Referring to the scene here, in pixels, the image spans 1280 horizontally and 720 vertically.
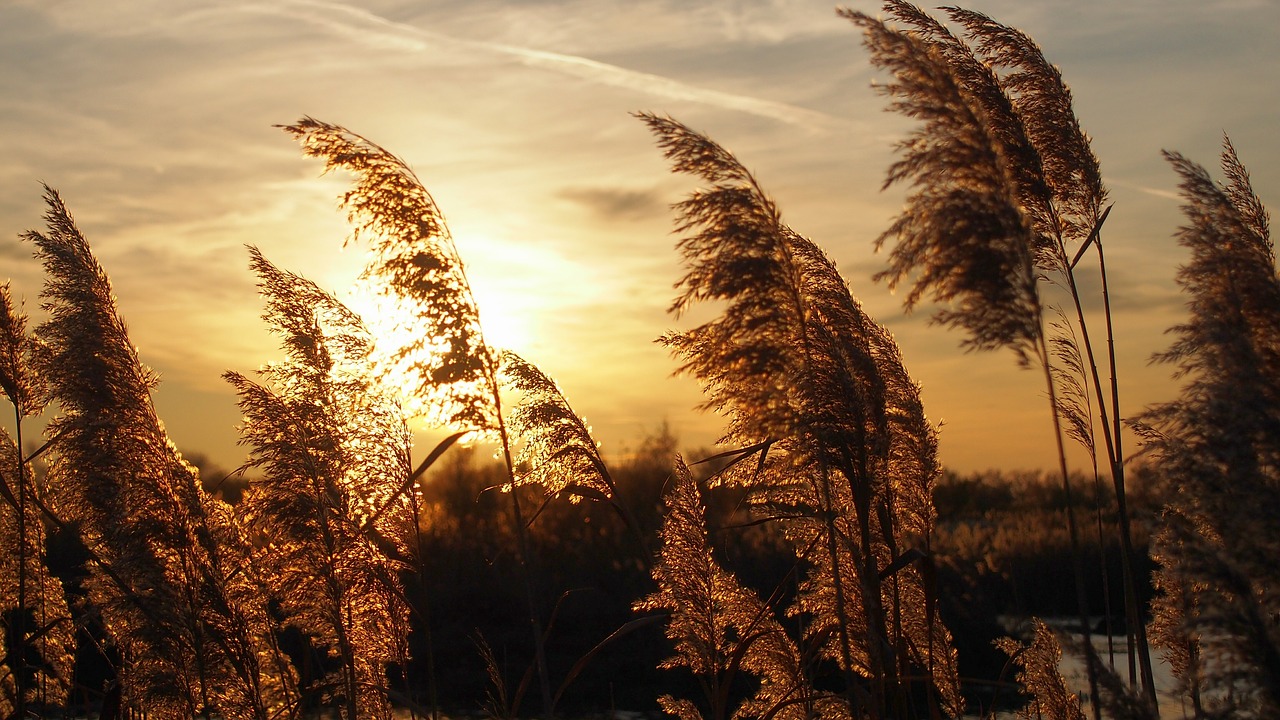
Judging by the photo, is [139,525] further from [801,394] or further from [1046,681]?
[1046,681]

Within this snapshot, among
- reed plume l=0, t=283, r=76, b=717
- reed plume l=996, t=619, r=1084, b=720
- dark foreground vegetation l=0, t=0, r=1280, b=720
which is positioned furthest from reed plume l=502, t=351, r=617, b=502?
reed plume l=0, t=283, r=76, b=717

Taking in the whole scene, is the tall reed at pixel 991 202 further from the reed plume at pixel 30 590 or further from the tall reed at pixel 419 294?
the reed plume at pixel 30 590

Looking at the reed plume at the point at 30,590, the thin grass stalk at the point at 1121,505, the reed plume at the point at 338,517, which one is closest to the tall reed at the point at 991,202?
the thin grass stalk at the point at 1121,505

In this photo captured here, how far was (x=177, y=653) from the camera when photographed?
4129 millimetres

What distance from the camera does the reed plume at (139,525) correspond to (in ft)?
13.1

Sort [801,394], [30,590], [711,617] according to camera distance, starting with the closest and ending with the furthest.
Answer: [801,394], [711,617], [30,590]

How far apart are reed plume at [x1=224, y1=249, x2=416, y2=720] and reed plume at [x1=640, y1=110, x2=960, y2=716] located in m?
1.34

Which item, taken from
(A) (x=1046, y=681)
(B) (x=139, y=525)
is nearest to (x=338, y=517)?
(B) (x=139, y=525)

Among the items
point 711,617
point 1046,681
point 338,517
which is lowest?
point 1046,681

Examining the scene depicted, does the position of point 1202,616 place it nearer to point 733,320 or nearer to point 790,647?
point 733,320

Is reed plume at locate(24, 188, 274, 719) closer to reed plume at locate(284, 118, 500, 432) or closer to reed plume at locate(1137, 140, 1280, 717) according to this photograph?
reed plume at locate(284, 118, 500, 432)

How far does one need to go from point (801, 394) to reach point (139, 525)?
103 inches

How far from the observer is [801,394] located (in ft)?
10.7

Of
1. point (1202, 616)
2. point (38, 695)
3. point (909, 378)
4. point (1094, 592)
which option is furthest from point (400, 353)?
point (1094, 592)
